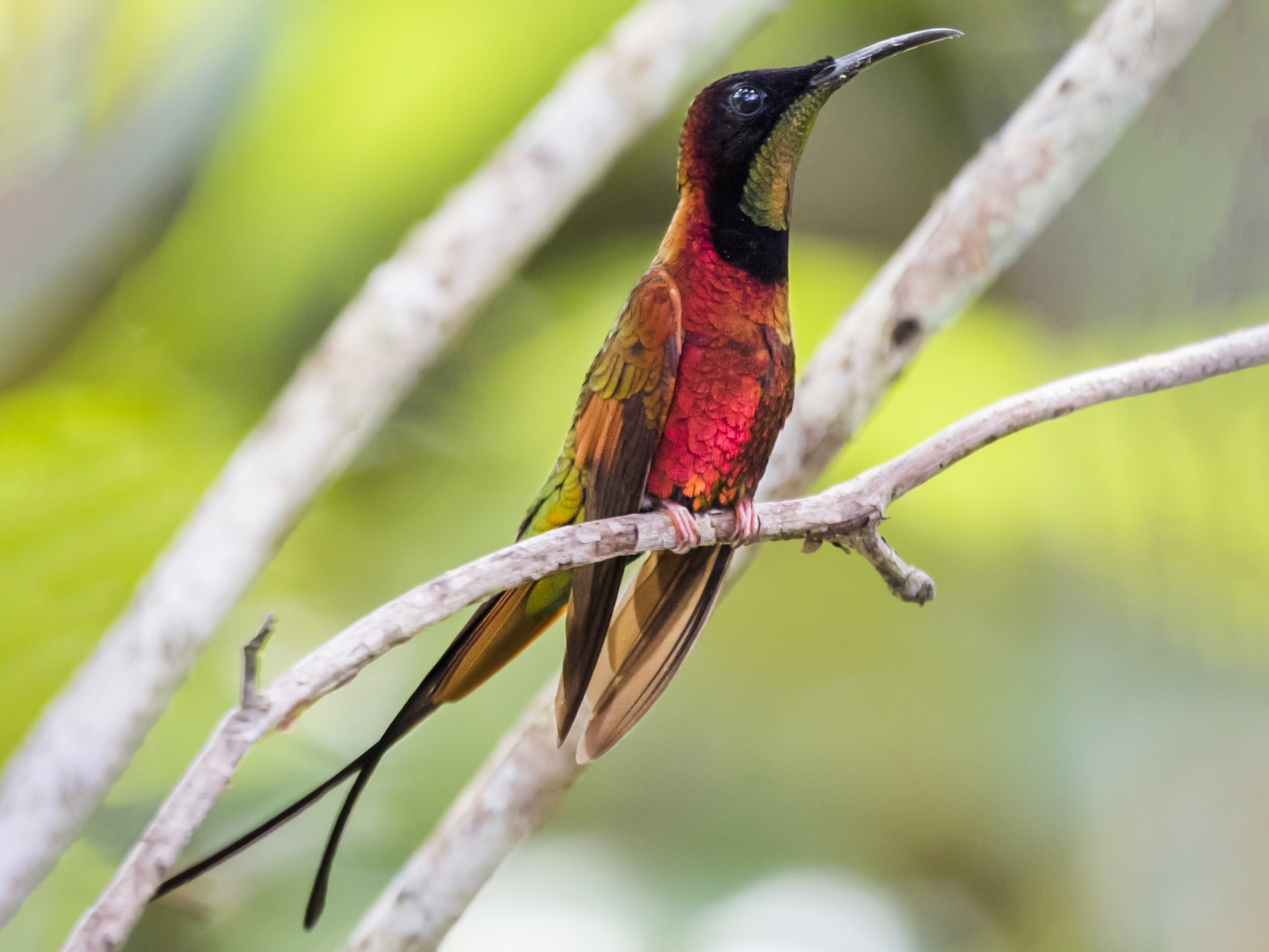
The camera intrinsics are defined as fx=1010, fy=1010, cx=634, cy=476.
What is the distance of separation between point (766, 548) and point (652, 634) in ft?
1.17

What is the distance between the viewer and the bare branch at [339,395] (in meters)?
1.24

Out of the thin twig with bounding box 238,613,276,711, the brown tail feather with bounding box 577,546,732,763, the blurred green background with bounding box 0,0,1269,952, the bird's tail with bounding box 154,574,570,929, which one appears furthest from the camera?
the blurred green background with bounding box 0,0,1269,952

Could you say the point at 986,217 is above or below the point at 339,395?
above

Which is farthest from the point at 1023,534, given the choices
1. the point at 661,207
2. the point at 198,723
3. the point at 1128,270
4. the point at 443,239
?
the point at 198,723

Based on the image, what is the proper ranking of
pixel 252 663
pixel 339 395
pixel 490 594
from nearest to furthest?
pixel 252 663 < pixel 490 594 < pixel 339 395

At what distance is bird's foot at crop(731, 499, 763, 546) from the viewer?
107 centimetres

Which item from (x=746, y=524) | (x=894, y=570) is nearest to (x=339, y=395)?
(x=746, y=524)

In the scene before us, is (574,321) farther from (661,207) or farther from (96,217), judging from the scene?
(96,217)

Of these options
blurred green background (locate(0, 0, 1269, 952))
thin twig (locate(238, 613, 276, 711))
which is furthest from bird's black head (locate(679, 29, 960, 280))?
thin twig (locate(238, 613, 276, 711))

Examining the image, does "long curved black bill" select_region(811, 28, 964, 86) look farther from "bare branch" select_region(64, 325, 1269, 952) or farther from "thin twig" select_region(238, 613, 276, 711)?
"thin twig" select_region(238, 613, 276, 711)

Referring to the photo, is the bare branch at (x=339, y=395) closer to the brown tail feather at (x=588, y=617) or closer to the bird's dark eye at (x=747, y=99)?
the bird's dark eye at (x=747, y=99)

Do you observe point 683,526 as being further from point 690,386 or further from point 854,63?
point 854,63

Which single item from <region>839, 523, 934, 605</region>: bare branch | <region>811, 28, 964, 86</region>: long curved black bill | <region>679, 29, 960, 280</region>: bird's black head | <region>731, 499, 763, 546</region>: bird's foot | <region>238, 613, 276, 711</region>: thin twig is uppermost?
<region>811, 28, 964, 86</region>: long curved black bill

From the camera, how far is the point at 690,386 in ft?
3.41
